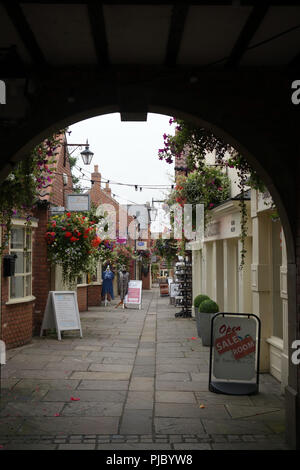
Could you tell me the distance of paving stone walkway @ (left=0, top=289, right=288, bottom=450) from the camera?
4.69 m

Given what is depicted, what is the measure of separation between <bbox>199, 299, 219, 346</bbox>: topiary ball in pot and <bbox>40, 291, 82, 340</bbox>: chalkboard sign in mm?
2986

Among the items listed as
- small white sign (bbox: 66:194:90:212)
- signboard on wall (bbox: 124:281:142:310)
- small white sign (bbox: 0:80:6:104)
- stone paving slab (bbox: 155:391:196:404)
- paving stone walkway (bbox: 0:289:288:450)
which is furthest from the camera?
signboard on wall (bbox: 124:281:142:310)

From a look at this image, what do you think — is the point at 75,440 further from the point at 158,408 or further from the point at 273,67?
the point at 273,67

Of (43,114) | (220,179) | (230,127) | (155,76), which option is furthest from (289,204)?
(220,179)

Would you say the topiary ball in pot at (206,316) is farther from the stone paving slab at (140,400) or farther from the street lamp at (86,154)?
the street lamp at (86,154)

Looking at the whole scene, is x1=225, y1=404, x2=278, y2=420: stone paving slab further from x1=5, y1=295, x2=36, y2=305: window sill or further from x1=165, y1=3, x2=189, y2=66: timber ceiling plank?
x1=5, y1=295, x2=36, y2=305: window sill

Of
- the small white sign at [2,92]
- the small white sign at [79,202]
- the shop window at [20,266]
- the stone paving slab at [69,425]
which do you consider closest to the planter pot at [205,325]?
the shop window at [20,266]

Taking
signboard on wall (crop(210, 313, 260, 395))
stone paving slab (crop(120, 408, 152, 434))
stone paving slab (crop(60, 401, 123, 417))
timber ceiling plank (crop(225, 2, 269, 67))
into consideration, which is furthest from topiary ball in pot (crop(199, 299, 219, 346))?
timber ceiling plank (crop(225, 2, 269, 67))

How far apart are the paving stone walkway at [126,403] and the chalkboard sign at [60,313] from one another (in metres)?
0.97

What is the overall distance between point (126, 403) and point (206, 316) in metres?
4.33

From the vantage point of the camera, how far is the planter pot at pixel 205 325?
1008 cm

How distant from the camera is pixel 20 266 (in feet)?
34.3

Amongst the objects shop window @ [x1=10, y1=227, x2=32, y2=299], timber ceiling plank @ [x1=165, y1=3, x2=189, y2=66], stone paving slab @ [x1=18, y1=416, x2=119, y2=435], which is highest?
timber ceiling plank @ [x1=165, y1=3, x2=189, y2=66]

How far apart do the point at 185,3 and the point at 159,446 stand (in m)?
3.74
